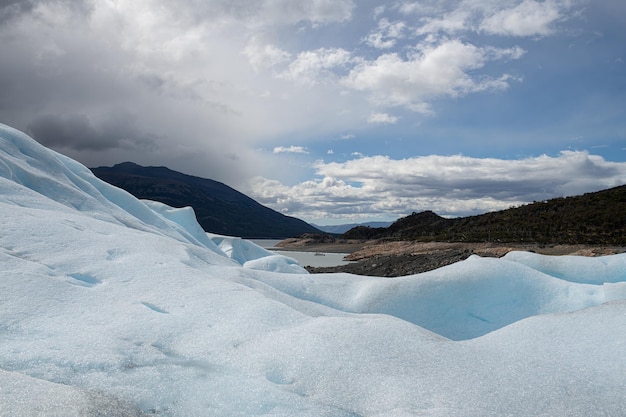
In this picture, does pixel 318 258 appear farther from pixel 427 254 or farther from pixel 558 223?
pixel 427 254

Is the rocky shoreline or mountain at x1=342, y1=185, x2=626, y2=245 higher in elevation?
mountain at x1=342, y1=185, x2=626, y2=245

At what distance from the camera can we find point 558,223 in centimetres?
4244

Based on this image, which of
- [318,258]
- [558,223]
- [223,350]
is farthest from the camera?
[318,258]

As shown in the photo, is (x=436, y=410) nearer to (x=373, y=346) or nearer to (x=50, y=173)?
(x=373, y=346)

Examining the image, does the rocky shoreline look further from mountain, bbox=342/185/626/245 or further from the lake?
the lake

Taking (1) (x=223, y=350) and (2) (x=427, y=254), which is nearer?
Result: (1) (x=223, y=350)

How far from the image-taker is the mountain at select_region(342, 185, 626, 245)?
36.6 m

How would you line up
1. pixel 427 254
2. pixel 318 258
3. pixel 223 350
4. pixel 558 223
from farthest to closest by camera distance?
pixel 318 258, pixel 558 223, pixel 427 254, pixel 223 350

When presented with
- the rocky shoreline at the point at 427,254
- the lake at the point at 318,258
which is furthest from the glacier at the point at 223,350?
the lake at the point at 318,258

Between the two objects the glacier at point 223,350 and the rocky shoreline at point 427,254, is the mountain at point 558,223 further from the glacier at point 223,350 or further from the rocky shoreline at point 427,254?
the glacier at point 223,350

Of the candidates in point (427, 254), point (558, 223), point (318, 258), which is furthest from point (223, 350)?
point (318, 258)

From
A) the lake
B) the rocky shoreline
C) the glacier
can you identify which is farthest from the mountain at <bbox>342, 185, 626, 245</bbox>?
the glacier

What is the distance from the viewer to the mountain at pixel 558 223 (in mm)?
36562

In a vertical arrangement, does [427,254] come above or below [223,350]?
below
